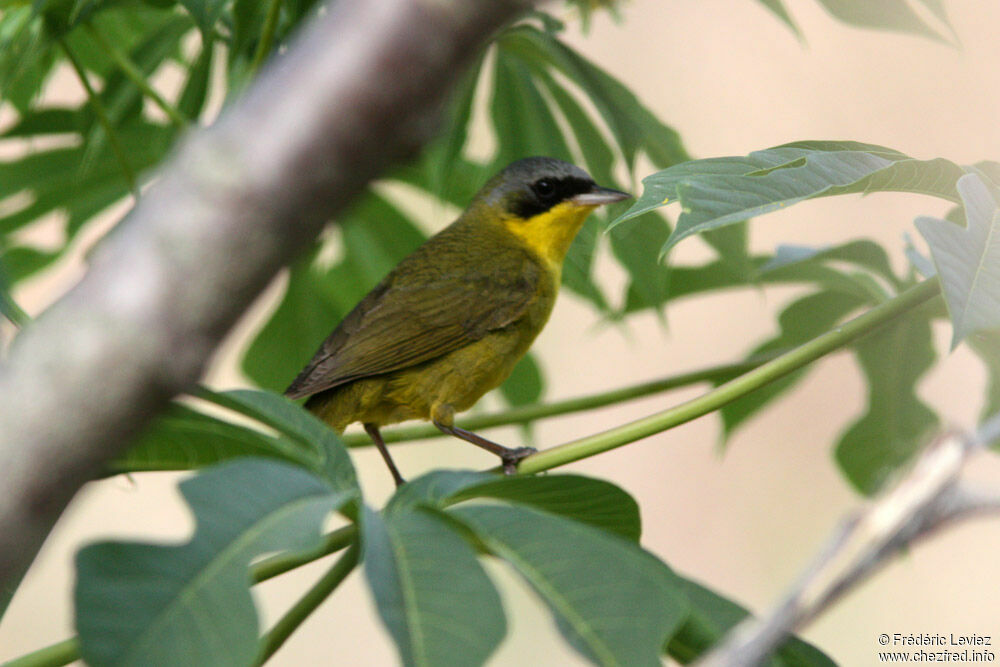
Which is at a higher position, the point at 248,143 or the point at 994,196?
the point at 248,143

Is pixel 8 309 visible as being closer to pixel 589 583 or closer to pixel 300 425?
pixel 300 425

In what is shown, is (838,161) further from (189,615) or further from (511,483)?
(189,615)

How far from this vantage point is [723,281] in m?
2.87

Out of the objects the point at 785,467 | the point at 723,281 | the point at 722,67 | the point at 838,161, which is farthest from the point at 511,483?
the point at 722,67

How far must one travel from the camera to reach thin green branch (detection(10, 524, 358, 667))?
150cm

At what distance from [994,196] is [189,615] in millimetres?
1381

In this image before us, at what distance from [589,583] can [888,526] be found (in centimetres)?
74

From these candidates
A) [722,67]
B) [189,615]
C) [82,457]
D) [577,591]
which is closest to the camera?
Answer: [82,457]

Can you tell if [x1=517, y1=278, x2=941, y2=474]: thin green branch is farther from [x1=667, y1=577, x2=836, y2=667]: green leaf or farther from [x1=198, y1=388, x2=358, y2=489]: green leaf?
[x1=198, y1=388, x2=358, y2=489]: green leaf

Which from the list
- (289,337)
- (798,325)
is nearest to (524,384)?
(289,337)

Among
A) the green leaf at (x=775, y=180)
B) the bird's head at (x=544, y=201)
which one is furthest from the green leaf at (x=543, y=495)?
the bird's head at (x=544, y=201)

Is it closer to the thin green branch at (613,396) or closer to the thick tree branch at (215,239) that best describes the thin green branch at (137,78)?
the thin green branch at (613,396)

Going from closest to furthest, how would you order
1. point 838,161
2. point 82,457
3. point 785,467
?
1. point 82,457
2. point 838,161
3. point 785,467

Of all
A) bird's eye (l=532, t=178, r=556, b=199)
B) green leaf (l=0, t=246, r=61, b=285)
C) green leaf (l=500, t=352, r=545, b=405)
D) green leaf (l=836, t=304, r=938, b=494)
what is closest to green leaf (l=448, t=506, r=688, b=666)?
green leaf (l=836, t=304, r=938, b=494)
